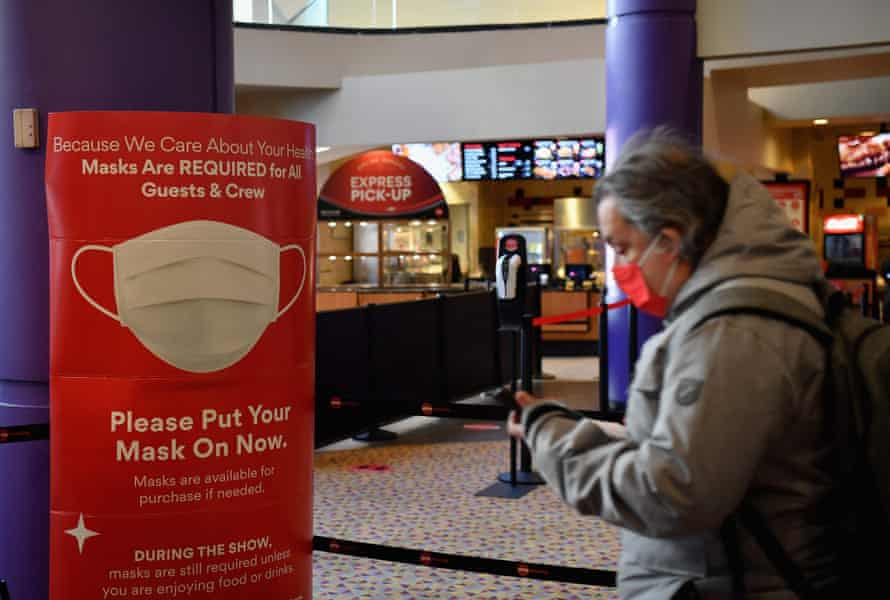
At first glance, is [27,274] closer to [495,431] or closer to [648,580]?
[648,580]

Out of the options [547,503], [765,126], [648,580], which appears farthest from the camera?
[765,126]

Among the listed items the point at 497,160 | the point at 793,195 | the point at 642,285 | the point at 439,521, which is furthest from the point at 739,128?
the point at 642,285

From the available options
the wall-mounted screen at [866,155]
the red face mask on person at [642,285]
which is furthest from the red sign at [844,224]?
the red face mask on person at [642,285]

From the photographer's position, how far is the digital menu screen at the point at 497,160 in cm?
1647

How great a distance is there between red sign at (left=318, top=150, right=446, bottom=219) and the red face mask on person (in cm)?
1334

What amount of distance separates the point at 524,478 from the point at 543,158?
31.0 feet

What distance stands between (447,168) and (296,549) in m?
13.8

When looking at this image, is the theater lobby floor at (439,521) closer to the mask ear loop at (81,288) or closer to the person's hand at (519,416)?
the mask ear loop at (81,288)

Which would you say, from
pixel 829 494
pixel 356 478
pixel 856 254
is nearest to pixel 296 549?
pixel 829 494

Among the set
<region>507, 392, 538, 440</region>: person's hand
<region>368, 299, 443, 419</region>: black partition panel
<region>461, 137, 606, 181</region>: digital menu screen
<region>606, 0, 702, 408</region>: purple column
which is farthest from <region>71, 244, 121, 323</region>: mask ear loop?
<region>461, 137, 606, 181</region>: digital menu screen

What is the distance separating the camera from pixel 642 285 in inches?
79.8

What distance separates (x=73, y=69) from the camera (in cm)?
391

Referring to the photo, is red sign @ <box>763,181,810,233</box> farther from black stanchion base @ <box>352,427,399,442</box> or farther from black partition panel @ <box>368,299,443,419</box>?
black stanchion base @ <box>352,427,399,442</box>

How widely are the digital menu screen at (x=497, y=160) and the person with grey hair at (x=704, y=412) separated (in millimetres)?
14642
